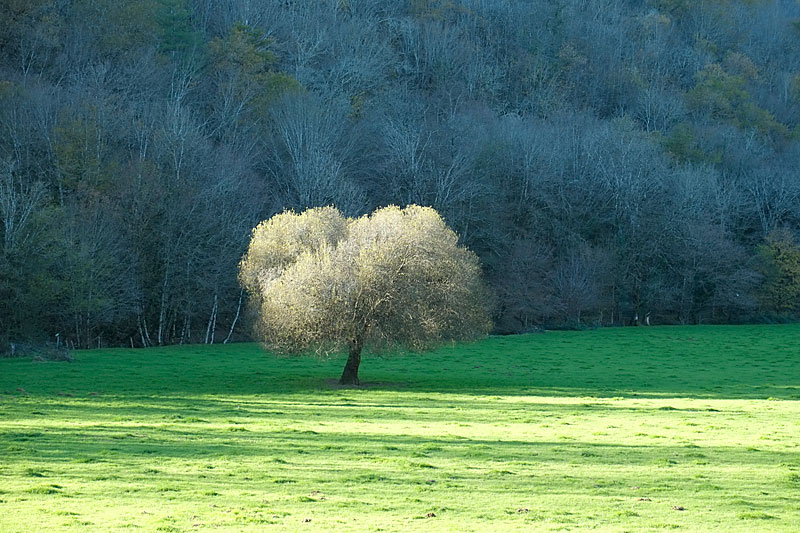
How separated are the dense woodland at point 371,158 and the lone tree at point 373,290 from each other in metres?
21.7

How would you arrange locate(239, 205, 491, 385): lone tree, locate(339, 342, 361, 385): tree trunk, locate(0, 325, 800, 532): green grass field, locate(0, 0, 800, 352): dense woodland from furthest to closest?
1. locate(0, 0, 800, 352): dense woodland
2. locate(339, 342, 361, 385): tree trunk
3. locate(239, 205, 491, 385): lone tree
4. locate(0, 325, 800, 532): green grass field

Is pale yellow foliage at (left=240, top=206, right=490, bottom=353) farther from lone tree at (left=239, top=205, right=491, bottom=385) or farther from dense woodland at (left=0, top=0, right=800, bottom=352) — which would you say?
dense woodland at (left=0, top=0, right=800, bottom=352)

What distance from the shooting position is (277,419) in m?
28.3

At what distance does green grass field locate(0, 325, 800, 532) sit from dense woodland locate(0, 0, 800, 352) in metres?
17.3

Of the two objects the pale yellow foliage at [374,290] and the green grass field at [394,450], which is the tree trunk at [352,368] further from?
the green grass field at [394,450]

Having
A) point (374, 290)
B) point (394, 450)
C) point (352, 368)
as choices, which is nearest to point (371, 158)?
point (352, 368)

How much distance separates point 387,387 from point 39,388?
44.8ft

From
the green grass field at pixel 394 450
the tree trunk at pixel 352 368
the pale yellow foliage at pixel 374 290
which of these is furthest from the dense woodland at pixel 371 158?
the pale yellow foliage at pixel 374 290

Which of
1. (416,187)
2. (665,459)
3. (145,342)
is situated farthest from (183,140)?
(665,459)

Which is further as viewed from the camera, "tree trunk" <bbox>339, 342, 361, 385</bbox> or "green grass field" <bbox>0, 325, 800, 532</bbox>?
"tree trunk" <bbox>339, 342, 361, 385</bbox>

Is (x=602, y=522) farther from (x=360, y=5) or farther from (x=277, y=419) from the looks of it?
(x=360, y=5)

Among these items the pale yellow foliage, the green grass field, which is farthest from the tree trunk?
the green grass field

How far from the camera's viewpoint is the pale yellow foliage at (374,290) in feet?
116

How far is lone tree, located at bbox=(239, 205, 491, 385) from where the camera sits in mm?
35500
